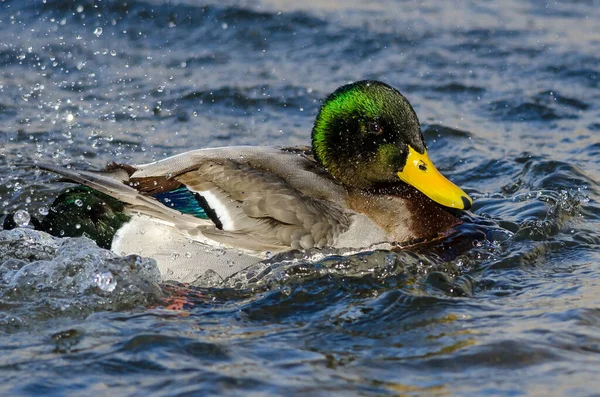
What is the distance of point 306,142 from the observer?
8852mm

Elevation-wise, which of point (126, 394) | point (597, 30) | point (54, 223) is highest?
point (597, 30)

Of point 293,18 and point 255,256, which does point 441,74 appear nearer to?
point 293,18

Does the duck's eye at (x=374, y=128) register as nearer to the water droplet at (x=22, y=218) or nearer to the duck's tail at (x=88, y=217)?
the duck's tail at (x=88, y=217)

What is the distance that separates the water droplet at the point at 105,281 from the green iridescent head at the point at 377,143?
1.58 m

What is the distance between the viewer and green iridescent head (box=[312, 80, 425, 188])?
238 inches

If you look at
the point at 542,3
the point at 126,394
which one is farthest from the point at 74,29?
the point at 126,394

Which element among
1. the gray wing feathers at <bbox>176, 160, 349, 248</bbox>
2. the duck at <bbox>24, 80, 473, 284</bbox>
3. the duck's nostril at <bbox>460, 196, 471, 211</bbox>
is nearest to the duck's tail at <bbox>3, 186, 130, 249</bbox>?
the duck at <bbox>24, 80, 473, 284</bbox>

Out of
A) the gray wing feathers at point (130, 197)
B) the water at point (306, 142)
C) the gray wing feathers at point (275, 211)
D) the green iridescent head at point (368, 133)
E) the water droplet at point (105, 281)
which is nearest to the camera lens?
the water at point (306, 142)

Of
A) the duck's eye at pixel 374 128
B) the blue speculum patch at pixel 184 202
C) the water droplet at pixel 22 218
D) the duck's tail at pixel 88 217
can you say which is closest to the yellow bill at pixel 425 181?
the duck's eye at pixel 374 128

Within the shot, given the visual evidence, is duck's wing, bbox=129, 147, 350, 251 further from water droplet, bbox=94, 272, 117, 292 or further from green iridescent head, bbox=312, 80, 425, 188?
water droplet, bbox=94, 272, 117, 292

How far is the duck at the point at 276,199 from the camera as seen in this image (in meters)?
5.71

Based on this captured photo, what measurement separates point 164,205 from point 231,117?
374 cm

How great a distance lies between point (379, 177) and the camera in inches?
241

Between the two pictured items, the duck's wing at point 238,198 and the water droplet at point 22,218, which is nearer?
the duck's wing at point 238,198
